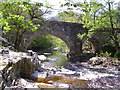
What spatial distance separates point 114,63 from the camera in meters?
10.8

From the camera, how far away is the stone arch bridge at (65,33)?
14.7 metres

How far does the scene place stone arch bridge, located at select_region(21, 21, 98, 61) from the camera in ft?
48.2

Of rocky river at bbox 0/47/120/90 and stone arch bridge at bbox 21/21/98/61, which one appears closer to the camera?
rocky river at bbox 0/47/120/90

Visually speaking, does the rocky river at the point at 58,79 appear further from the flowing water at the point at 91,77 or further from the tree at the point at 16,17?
the tree at the point at 16,17

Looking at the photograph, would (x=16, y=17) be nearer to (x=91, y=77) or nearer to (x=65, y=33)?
(x=91, y=77)

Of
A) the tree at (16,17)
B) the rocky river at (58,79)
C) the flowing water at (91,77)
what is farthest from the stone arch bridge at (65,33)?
the flowing water at (91,77)

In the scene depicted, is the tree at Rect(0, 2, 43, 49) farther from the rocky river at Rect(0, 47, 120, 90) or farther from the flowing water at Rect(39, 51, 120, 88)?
the flowing water at Rect(39, 51, 120, 88)

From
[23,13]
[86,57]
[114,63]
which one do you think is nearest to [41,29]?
[23,13]

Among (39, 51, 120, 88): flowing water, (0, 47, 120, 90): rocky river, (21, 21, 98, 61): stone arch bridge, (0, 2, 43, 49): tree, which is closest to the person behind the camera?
(0, 2, 43, 49): tree

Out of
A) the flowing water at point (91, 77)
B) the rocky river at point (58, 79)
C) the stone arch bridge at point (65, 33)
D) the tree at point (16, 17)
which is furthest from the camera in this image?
the stone arch bridge at point (65, 33)

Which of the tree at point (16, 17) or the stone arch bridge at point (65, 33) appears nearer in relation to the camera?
the tree at point (16, 17)

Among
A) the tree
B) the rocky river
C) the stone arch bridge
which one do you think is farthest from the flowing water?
the stone arch bridge

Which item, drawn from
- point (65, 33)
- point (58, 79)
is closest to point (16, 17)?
point (58, 79)

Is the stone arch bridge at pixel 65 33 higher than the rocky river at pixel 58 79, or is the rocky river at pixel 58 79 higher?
the stone arch bridge at pixel 65 33
